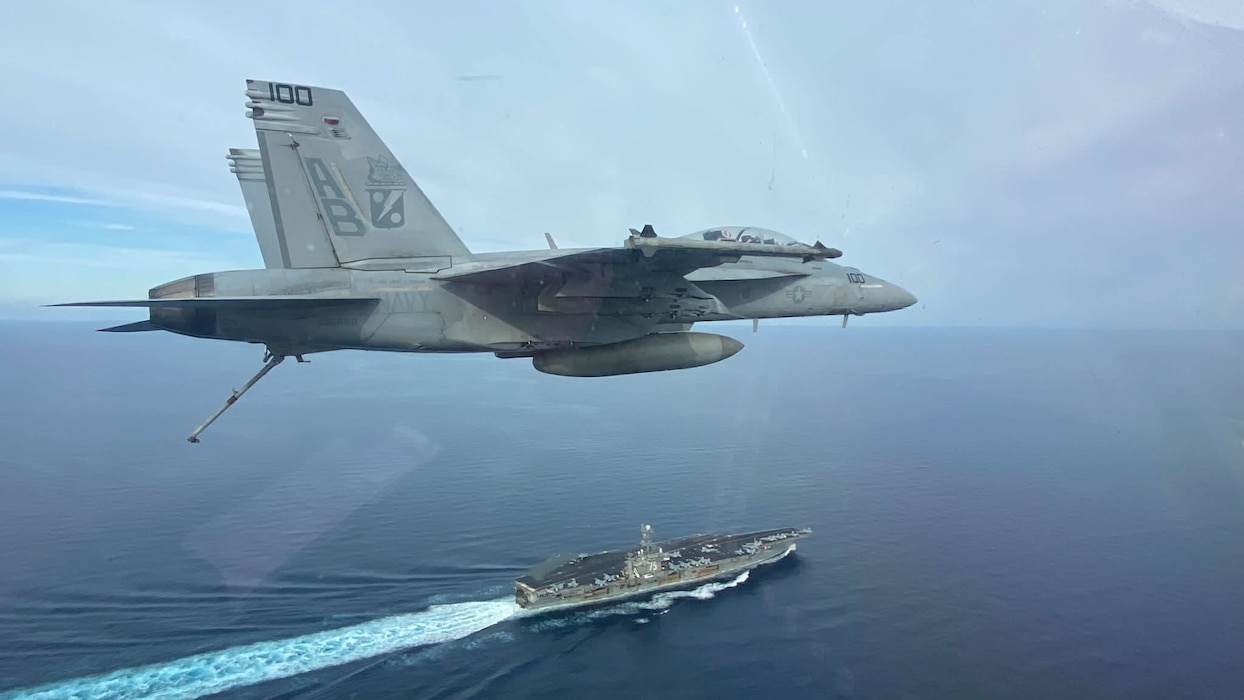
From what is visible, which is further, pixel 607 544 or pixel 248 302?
pixel 607 544

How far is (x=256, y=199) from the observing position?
19.6 meters

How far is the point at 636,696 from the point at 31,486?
176ft

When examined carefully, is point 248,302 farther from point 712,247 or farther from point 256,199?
point 256,199

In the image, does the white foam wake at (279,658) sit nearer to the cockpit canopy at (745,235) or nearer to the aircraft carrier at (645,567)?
the aircraft carrier at (645,567)

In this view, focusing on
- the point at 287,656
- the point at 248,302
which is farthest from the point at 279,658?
the point at 248,302

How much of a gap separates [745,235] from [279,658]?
2954 centimetres

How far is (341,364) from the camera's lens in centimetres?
11575

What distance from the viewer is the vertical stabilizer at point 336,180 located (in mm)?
12172

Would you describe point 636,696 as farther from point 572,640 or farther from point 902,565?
point 902,565

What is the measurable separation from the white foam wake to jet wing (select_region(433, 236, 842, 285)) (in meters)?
25.8

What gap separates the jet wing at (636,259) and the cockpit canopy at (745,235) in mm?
2518

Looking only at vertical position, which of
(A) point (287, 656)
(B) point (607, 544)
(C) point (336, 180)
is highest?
(C) point (336, 180)

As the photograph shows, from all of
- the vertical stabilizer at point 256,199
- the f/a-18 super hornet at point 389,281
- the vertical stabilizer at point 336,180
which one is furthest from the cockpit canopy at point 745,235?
the vertical stabilizer at point 256,199

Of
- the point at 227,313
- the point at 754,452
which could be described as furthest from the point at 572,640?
the point at 754,452
